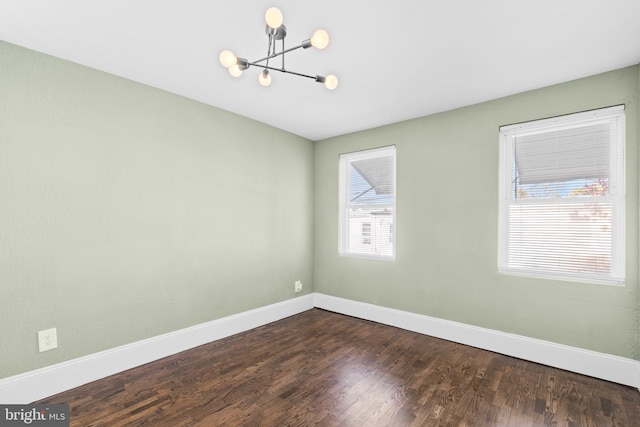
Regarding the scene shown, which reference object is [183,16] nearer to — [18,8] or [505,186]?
[18,8]

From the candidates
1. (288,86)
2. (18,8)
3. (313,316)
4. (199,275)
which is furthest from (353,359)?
(18,8)

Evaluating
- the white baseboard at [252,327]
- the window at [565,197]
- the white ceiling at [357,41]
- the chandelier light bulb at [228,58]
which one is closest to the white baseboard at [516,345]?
the white baseboard at [252,327]

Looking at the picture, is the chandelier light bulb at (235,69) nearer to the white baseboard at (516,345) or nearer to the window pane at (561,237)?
the window pane at (561,237)

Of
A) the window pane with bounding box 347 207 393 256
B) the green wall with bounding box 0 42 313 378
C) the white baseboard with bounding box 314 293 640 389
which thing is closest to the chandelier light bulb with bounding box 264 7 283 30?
the green wall with bounding box 0 42 313 378

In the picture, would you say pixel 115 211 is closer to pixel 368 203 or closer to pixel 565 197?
pixel 368 203

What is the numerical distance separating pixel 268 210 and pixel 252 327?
141cm

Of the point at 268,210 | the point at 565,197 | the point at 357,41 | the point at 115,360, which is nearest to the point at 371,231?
the point at 268,210

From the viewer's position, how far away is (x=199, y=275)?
3102 millimetres

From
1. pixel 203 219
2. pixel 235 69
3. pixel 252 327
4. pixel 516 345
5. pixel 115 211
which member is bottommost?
pixel 252 327

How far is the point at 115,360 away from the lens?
8.15 ft

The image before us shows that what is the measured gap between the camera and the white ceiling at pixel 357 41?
1.74 meters

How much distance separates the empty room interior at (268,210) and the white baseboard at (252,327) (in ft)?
0.05

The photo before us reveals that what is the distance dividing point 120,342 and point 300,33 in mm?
2798

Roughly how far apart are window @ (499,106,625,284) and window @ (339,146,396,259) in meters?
1.25
